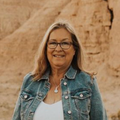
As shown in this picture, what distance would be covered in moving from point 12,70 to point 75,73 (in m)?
18.5

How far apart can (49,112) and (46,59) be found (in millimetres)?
453

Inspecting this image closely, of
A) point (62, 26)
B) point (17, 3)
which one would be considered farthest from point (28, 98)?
point (17, 3)

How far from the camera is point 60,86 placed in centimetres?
299

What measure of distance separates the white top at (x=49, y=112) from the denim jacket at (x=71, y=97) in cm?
3

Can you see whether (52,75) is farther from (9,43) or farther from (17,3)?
(17,3)

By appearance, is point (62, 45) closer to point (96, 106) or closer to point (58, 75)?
point (58, 75)

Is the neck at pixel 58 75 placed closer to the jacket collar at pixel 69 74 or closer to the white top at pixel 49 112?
the jacket collar at pixel 69 74

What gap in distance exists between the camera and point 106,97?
49.7ft

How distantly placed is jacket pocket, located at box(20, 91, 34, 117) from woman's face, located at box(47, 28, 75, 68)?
1.02 ft

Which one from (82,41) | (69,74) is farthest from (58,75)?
A: (82,41)

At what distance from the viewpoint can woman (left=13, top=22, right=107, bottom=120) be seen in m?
2.89

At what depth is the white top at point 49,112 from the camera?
2863 millimetres

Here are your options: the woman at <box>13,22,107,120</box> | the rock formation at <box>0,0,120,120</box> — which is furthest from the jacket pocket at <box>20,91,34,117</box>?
the rock formation at <box>0,0,120,120</box>

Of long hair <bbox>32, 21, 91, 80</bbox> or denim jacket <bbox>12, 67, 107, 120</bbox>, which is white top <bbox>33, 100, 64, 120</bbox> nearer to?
denim jacket <bbox>12, 67, 107, 120</bbox>
